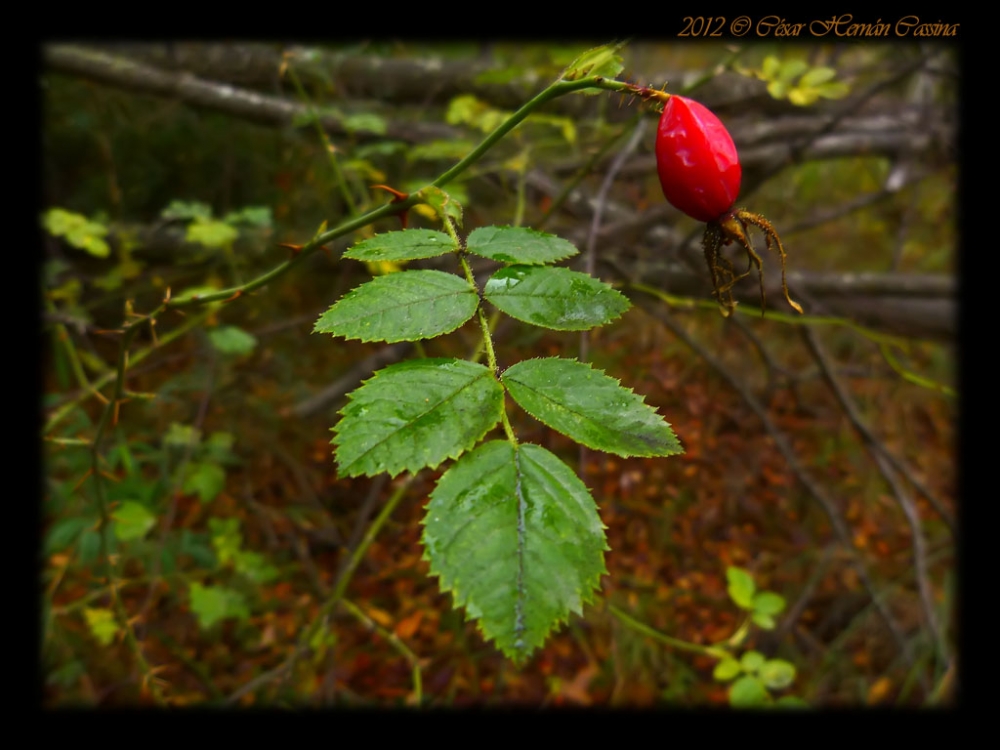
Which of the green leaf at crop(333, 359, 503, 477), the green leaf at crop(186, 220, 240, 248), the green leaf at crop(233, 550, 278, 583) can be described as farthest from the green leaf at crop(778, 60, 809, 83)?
the green leaf at crop(233, 550, 278, 583)

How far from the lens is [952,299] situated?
284cm

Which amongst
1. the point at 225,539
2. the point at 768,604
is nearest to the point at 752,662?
the point at 768,604

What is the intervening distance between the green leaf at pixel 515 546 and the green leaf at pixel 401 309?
0.58 ft

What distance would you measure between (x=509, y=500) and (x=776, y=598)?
1.73m

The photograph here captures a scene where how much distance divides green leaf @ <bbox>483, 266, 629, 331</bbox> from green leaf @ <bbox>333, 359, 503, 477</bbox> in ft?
0.37

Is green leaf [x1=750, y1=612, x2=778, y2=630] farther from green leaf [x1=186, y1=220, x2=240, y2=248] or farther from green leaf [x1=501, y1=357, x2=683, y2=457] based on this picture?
green leaf [x1=186, y1=220, x2=240, y2=248]

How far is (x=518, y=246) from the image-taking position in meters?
0.81

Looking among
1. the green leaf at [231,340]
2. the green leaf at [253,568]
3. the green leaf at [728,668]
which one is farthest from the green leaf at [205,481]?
the green leaf at [728,668]

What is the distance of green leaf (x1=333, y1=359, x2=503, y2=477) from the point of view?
61 centimetres

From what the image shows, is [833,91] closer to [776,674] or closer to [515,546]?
[776,674]

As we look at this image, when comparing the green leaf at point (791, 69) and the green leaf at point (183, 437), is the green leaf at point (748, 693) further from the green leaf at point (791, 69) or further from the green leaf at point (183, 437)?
the green leaf at point (183, 437)

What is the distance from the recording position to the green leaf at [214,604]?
2.19 meters

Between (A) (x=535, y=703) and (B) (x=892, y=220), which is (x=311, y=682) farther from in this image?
(B) (x=892, y=220)

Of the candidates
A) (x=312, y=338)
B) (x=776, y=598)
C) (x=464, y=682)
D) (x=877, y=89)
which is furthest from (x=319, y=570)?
(x=877, y=89)
